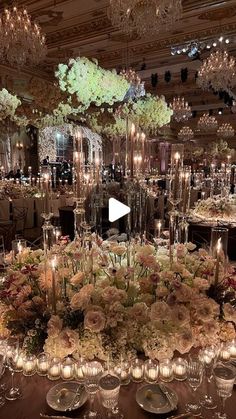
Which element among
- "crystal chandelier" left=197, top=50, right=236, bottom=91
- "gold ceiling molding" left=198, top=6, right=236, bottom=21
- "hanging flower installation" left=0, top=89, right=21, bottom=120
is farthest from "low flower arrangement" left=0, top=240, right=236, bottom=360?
"hanging flower installation" left=0, top=89, right=21, bottom=120

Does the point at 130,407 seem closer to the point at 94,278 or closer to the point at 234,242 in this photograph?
the point at 94,278

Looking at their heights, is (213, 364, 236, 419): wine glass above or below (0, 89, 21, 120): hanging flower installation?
below

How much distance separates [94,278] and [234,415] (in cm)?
88

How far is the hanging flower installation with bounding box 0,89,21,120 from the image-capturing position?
7100mm

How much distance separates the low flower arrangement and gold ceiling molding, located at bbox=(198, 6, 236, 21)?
5640 millimetres

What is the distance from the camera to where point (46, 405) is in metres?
1.31

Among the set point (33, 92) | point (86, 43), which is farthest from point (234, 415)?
point (86, 43)

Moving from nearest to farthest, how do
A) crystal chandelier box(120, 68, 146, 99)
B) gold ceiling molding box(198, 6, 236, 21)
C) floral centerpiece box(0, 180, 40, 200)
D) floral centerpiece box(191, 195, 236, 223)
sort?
floral centerpiece box(191, 195, 236, 223) → gold ceiling molding box(198, 6, 236, 21) → crystal chandelier box(120, 68, 146, 99) → floral centerpiece box(0, 180, 40, 200)

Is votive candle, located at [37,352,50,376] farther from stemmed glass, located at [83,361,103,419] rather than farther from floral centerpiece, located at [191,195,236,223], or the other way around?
floral centerpiece, located at [191,195,236,223]

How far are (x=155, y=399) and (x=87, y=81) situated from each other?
414cm

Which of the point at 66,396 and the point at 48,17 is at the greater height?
the point at 48,17

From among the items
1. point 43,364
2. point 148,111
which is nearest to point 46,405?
point 43,364

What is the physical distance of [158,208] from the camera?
7.43 meters

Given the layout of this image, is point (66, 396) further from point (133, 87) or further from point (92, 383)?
point (133, 87)
